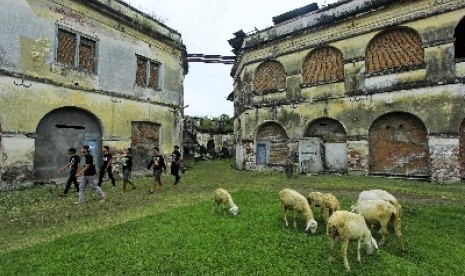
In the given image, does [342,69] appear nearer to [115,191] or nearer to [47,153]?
[115,191]

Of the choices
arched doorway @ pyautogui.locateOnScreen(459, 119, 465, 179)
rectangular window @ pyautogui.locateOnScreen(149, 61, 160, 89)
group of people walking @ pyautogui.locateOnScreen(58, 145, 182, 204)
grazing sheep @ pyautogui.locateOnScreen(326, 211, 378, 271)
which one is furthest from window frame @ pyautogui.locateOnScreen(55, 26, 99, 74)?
arched doorway @ pyautogui.locateOnScreen(459, 119, 465, 179)

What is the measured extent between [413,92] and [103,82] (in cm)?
1632

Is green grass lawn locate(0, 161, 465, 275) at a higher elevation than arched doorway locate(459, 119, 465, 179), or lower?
lower

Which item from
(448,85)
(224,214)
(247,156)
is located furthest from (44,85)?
(448,85)

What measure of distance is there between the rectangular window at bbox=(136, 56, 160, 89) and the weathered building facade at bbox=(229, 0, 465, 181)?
21.8 ft

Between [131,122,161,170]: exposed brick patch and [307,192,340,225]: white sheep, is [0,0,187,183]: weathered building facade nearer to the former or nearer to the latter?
[131,122,161,170]: exposed brick patch

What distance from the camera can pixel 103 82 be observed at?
600 inches

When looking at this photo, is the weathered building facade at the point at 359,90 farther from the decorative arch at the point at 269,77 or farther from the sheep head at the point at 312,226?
the sheep head at the point at 312,226

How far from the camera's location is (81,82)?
1429 cm

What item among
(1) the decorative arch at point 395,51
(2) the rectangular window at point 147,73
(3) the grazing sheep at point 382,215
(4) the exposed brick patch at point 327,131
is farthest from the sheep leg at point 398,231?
(2) the rectangular window at point 147,73

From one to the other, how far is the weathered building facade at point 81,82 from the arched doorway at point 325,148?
8.70m

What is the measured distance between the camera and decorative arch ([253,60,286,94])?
64.4 feet

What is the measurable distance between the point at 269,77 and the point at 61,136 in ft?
44.2

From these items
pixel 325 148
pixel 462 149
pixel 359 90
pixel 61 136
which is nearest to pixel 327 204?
pixel 462 149
